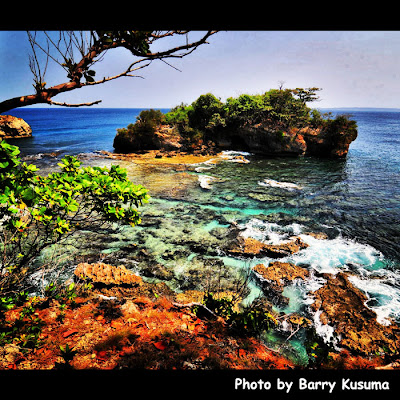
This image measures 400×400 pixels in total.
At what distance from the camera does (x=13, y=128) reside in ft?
160

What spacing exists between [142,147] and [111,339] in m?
33.1

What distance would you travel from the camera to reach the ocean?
8.93 meters

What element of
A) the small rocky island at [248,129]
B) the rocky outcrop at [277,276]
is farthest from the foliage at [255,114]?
the rocky outcrop at [277,276]

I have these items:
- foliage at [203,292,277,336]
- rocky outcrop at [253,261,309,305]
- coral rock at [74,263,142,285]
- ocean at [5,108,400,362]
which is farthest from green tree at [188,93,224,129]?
foliage at [203,292,277,336]

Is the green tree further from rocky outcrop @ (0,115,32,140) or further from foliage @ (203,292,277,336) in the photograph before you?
rocky outcrop @ (0,115,32,140)

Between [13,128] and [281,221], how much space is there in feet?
204

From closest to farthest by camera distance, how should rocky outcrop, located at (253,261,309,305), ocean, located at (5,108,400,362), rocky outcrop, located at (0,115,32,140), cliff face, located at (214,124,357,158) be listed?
rocky outcrop, located at (253,261,309,305) → ocean, located at (5,108,400,362) → cliff face, located at (214,124,357,158) → rocky outcrop, located at (0,115,32,140)

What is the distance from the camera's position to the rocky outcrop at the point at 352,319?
20.5 feet

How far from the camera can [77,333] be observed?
4.39 m

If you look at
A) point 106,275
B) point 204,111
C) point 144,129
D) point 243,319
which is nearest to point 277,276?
point 243,319
